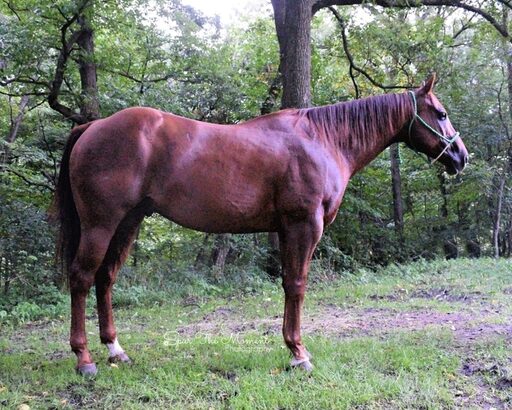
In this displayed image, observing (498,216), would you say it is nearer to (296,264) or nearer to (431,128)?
(431,128)

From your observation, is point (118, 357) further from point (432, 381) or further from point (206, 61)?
point (206, 61)

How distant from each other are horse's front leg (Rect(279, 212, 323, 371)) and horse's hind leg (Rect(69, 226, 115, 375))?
1327 mm

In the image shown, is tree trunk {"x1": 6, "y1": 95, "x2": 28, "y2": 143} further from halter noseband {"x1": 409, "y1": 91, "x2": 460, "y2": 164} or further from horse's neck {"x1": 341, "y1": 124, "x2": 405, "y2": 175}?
halter noseband {"x1": 409, "y1": 91, "x2": 460, "y2": 164}

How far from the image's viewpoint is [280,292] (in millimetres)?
7270

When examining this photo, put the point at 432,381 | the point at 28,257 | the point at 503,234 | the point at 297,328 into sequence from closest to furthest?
the point at 432,381, the point at 297,328, the point at 28,257, the point at 503,234

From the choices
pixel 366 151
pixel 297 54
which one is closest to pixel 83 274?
pixel 366 151

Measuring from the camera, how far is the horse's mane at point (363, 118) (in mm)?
3805

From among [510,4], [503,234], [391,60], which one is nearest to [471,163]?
[503,234]

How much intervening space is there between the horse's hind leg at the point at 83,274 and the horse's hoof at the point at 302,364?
4.75 feet

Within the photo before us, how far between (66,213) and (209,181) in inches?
47.3

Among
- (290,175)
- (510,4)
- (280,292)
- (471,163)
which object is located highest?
(510,4)

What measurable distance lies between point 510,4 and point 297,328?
8382 millimetres

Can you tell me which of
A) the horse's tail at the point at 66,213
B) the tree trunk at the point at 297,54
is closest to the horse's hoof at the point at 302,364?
the horse's tail at the point at 66,213

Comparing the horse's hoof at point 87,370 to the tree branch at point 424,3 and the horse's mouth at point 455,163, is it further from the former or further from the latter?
the tree branch at point 424,3
